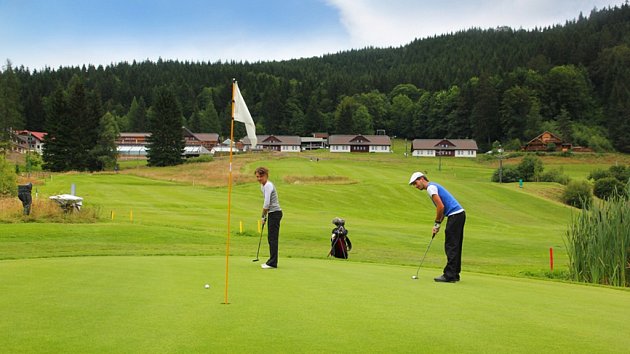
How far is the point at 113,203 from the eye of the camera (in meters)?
39.6

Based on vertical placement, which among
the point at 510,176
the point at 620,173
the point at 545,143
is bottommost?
the point at 510,176

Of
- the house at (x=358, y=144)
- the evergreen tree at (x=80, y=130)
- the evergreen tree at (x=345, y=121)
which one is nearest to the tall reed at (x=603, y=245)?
the evergreen tree at (x=80, y=130)

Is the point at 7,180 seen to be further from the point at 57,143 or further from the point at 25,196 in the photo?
the point at 57,143

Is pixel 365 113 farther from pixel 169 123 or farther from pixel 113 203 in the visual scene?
pixel 113 203

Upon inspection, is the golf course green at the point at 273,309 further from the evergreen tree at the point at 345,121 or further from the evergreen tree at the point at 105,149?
the evergreen tree at the point at 345,121

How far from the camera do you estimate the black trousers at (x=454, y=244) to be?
1110 centimetres

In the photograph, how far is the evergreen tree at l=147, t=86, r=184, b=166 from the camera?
100 m

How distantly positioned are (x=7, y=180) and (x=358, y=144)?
123m

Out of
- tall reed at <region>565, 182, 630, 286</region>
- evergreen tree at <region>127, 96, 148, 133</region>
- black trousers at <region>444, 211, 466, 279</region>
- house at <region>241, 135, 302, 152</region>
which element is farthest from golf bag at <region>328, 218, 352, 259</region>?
evergreen tree at <region>127, 96, 148, 133</region>

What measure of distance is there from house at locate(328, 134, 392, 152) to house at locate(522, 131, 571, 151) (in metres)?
38.2

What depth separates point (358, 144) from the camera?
153m

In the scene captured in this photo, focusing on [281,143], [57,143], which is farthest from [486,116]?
[57,143]

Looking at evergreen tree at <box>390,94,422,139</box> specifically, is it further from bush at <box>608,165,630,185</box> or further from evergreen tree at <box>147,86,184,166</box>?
bush at <box>608,165,630,185</box>

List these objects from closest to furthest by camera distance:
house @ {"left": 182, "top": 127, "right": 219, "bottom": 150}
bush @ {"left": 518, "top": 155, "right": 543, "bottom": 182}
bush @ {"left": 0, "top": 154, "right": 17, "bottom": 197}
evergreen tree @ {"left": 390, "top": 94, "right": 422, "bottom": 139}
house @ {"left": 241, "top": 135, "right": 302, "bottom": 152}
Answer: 1. bush @ {"left": 0, "top": 154, "right": 17, "bottom": 197}
2. bush @ {"left": 518, "top": 155, "right": 543, "bottom": 182}
3. house @ {"left": 182, "top": 127, "right": 219, "bottom": 150}
4. house @ {"left": 241, "top": 135, "right": 302, "bottom": 152}
5. evergreen tree @ {"left": 390, "top": 94, "right": 422, "bottom": 139}
